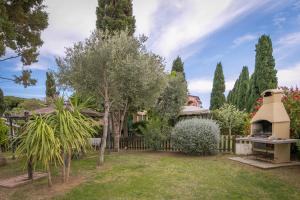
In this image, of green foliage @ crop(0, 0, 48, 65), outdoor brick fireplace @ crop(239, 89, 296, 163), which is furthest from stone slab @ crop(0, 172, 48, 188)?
outdoor brick fireplace @ crop(239, 89, 296, 163)

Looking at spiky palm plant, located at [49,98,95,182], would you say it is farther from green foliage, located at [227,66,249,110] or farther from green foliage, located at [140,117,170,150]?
green foliage, located at [227,66,249,110]

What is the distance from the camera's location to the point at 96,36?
334 inches

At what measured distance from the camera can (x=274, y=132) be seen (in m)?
7.53

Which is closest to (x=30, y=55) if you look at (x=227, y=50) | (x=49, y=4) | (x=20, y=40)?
(x=20, y=40)

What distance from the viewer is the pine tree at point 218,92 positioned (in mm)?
23578

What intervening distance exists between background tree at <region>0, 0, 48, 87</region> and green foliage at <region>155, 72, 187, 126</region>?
7741mm

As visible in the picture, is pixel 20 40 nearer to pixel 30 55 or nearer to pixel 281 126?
pixel 30 55

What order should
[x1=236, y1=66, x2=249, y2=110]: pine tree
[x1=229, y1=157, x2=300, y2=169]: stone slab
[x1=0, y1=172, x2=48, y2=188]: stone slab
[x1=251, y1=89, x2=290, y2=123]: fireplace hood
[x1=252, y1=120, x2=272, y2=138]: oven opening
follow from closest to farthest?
1. [x1=0, y1=172, x2=48, y2=188]: stone slab
2. [x1=229, y1=157, x2=300, y2=169]: stone slab
3. [x1=251, y1=89, x2=290, y2=123]: fireplace hood
4. [x1=252, y1=120, x2=272, y2=138]: oven opening
5. [x1=236, y1=66, x2=249, y2=110]: pine tree

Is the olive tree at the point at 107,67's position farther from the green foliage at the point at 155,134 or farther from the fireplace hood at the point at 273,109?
the fireplace hood at the point at 273,109

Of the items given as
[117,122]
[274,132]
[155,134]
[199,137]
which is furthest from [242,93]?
[274,132]

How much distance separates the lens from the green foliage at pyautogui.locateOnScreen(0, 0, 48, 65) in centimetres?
834

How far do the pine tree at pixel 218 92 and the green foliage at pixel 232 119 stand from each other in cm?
737

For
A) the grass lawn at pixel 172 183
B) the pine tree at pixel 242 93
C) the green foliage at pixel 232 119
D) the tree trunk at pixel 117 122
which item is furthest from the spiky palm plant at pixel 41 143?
the pine tree at pixel 242 93

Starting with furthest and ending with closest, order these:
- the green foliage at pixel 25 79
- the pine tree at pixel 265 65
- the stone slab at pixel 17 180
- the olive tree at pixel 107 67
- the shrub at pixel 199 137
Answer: the pine tree at pixel 265 65 < the green foliage at pixel 25 79 < the shrub at pixel 199 137 < the olive tree at pixel 107 67 < the stone slab at pixel 17 180
